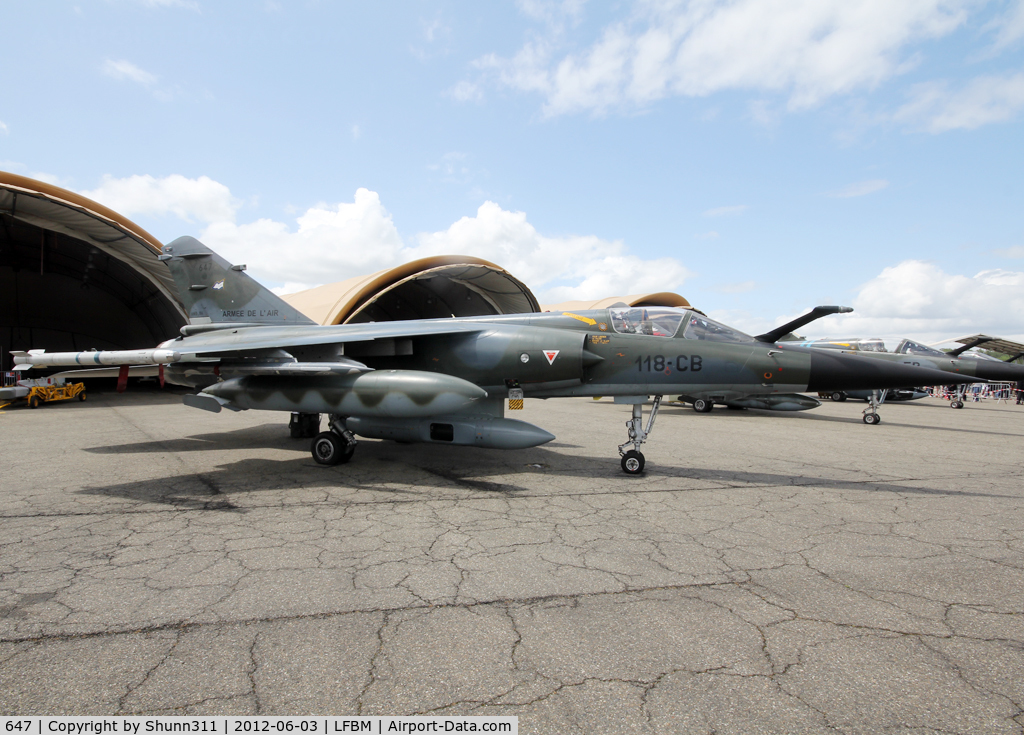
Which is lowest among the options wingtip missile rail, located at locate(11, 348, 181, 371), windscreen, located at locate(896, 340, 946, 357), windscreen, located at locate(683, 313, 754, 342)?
wingtip missile rail, located at locate(11, 348, 181, 371)

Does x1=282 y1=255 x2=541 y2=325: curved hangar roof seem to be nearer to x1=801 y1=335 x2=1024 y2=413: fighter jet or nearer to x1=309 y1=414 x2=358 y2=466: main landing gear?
x1=801 y1=335 x2=1024 y2=413: fighter jet

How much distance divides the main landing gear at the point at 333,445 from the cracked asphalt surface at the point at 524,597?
53cm

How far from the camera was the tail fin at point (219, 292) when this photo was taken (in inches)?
401

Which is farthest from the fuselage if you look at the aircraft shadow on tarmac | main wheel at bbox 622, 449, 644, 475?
the aircraft shadow on tarmac

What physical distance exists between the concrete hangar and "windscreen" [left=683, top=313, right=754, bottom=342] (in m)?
16.4

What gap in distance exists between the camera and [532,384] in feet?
24.8

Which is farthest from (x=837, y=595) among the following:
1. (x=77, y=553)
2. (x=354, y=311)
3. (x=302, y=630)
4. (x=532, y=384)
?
(x=354, y=311)

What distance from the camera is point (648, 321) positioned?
7.52 meters

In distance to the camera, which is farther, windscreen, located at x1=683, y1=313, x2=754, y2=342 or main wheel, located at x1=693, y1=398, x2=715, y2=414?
main wheel, located at x1=693, y1=398, x2=715, y2=414

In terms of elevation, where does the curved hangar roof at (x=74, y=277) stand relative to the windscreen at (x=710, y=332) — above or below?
above

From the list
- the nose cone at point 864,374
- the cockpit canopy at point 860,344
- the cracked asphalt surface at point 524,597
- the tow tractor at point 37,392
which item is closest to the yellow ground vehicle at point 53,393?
the tow tractor at point 37,392

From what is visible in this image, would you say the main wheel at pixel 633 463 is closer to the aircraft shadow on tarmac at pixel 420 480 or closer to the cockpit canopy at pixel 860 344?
the aircraft shadow on tarmac at pixel 420 480

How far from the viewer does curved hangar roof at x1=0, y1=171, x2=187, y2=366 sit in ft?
57.5

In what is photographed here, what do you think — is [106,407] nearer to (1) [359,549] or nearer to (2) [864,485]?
(1) [359,549]
